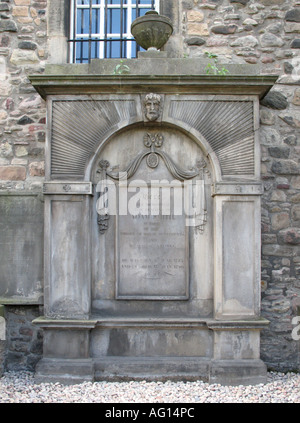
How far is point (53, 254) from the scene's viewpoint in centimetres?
460

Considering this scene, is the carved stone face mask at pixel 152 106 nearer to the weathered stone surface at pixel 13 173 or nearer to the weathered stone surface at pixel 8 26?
the weathered stone surface at pixel 13 173

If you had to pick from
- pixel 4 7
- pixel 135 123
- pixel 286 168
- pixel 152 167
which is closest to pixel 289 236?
pixel 286 168

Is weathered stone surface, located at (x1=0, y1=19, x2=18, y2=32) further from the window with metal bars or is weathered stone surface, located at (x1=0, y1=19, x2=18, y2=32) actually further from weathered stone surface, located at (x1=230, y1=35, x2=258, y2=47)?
weathered stone surface, located at (x1=230, y1=35, x2=258, y2=47)

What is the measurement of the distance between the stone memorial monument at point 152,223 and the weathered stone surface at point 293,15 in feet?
3.56

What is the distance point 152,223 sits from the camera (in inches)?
187

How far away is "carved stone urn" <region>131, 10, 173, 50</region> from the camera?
4695 millimetres

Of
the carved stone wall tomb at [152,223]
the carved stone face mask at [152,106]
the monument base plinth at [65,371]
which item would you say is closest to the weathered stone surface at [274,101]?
the carved stone wall tomb at [152,223]

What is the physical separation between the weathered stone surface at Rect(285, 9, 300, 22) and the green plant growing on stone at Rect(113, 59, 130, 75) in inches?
85.2

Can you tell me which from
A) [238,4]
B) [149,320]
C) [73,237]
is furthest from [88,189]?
[238,4]

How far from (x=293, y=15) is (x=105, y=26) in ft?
7.82

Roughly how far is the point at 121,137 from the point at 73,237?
1.23 metres

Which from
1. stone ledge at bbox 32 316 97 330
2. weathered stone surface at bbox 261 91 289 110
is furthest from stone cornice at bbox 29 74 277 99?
stone ledge at bbox 32 316 97 330

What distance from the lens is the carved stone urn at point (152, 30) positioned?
470cm

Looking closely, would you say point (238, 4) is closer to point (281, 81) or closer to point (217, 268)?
point (281, 81)
